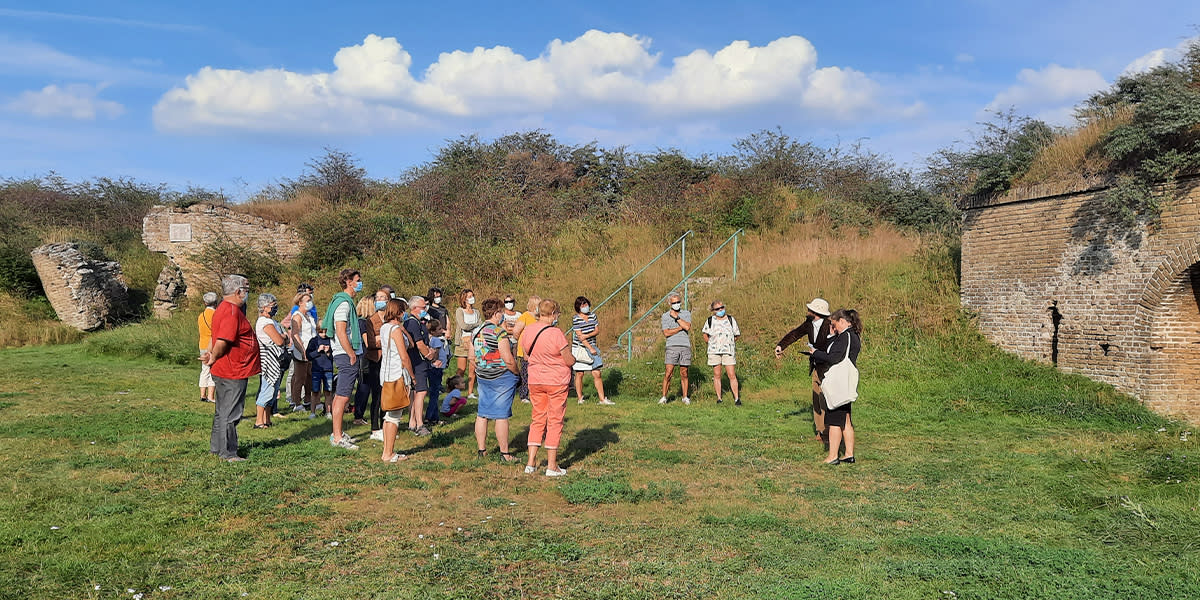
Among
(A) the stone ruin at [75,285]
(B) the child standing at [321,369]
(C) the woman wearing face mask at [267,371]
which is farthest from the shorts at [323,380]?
(A) the stone ruin at [75,285]

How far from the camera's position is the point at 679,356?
37.8 feet

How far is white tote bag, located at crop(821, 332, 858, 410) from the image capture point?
7.47m

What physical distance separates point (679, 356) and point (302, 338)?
5.36 meters

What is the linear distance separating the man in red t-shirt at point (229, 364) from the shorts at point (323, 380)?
2.75m

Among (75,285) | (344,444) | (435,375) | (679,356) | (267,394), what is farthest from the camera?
(75,285)

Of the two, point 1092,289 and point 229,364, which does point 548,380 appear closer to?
point 229,364

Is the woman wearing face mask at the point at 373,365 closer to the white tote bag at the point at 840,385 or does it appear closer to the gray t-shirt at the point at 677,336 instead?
the gray t-shirt at the point at 677,336

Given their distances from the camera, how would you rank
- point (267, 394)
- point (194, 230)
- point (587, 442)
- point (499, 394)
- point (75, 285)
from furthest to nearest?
point (194, 230)
point (75, 285)
point (267, 394)
point (587, 442)
point (499, 394)

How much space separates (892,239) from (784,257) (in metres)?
2.53

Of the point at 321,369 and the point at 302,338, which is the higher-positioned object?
the point at 302,338

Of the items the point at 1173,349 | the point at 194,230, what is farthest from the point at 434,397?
the point at 194,230

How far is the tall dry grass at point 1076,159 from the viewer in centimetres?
1062

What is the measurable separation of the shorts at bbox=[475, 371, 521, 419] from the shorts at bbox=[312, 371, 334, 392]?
3.47 m

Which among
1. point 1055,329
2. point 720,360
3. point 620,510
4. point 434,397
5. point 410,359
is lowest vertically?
point 620,510
